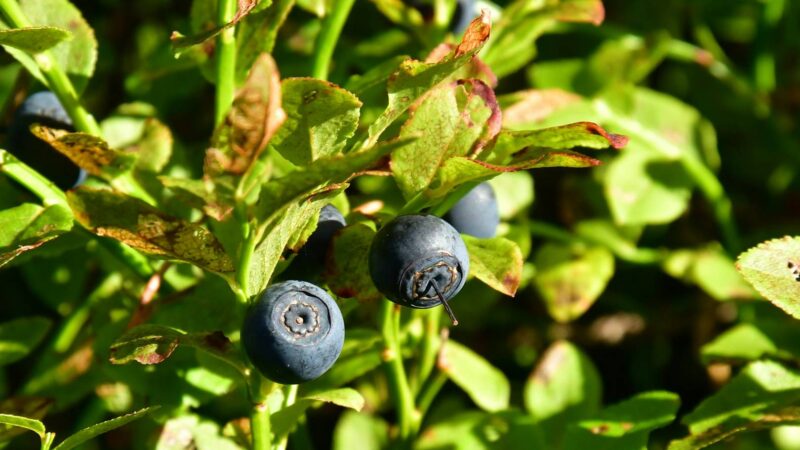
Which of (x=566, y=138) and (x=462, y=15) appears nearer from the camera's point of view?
(x=566, y=138)

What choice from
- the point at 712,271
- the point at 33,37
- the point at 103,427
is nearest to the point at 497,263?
the point at 103,427

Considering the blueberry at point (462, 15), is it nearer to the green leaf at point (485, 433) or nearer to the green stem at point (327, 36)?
the green stem at point (327, 36)

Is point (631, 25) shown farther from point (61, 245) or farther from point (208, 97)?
point (61, 245)

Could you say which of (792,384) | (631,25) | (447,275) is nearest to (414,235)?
(447,275)

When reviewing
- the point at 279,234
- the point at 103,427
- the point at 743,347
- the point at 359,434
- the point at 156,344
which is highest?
the point at 279,234

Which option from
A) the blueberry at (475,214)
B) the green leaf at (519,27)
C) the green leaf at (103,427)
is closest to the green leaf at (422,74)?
the blueberry at (475,214)

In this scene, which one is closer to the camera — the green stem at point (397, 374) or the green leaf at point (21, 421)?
the green leaf at point (21, 421)

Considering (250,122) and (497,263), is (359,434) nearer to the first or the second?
(497,263)
